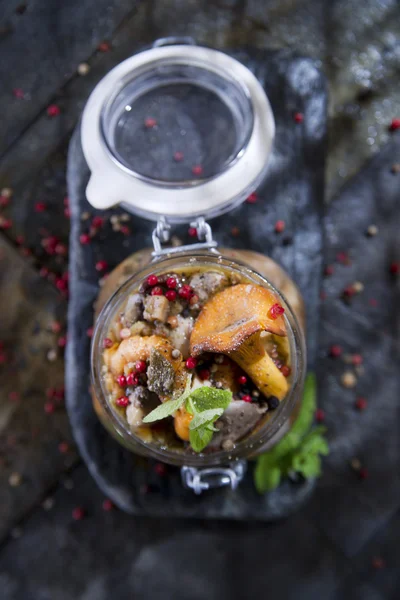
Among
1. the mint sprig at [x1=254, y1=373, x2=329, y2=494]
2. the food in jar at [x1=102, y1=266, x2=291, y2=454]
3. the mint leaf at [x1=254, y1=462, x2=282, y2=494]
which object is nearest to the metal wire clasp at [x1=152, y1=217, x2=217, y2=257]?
the food in jar at [x1=102, y1=266, x2=291, y2=454]

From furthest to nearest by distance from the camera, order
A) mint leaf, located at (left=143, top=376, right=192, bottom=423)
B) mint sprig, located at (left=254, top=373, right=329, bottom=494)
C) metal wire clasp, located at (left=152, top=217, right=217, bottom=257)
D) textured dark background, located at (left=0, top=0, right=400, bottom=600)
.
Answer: textured dark background, located at (left=0, top=0, right=400, bottom=600) → mint sprig, located at (left=254, top=373, right=329, bottom=494) → metal wire clasp, located at (left=152, top=217, right=217, bottom=257) → mint leaf, located at (left=143, top=376, right=192, bottom=423)

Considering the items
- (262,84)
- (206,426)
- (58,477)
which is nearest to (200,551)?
(58,477)

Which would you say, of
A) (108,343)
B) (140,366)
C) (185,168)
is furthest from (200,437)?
(185,168)

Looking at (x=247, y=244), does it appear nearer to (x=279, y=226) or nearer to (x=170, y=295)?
(x=279, y=226)

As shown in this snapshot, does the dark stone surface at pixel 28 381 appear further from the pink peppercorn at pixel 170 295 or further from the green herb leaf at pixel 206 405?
the green herb leaf at pixel 206 405

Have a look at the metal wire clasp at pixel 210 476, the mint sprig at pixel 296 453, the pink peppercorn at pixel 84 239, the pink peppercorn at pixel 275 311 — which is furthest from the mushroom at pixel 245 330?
the pink peppercorn at pixel 84 239

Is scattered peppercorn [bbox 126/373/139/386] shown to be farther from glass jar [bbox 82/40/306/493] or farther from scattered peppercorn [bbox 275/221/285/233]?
scattered peppercorn [bbox 275/221/285/233]
